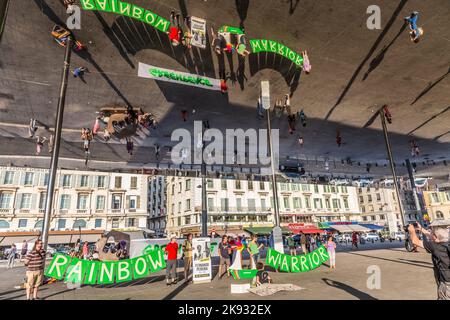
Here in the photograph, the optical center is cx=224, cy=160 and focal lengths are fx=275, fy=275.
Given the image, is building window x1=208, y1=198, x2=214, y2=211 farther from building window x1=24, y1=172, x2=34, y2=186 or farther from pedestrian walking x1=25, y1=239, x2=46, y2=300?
pedestrian walking x1=25, y1=239, x2=46, y2=300

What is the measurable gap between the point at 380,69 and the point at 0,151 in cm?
3099

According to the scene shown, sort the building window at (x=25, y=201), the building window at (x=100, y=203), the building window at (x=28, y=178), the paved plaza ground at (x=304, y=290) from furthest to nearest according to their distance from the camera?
the building window at (x=100, y=203) → the building window at (x=28, y=178) → the building window at (x=25, y=201) → the paved plaza ground at (x=304, y=290)

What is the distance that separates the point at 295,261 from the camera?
1259 centimetres

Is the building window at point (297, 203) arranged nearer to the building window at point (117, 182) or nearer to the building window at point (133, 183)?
the building window at point (133, 183)

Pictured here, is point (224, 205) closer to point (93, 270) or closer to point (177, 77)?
point (177, 77)

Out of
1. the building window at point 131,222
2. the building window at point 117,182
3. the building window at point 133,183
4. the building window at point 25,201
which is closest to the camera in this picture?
the building window at point 25,201

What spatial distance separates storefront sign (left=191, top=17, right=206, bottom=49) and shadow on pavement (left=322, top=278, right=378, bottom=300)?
10.6 m

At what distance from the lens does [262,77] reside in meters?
A: 15.5

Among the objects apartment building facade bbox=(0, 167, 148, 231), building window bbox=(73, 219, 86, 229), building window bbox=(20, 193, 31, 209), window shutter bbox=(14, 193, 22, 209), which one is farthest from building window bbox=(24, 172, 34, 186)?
building window bbox=(73, 219, 86, 229)

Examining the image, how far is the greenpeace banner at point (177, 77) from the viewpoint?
14070 millimetres

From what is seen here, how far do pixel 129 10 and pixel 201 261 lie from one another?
34.8ft

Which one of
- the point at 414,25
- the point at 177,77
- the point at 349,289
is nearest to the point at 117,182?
the point at 177,77

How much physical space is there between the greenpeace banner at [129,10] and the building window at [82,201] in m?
42.4

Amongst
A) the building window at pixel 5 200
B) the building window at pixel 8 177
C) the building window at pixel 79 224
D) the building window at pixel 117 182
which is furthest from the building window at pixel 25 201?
the building window at pixel 117 182
